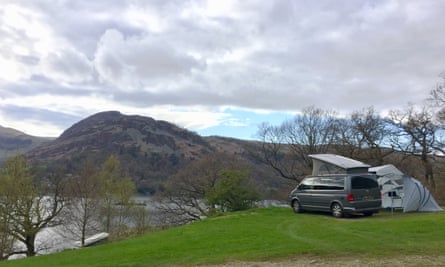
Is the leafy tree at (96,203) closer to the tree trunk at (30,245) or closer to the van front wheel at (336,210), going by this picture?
the tree trunk at (30,245)

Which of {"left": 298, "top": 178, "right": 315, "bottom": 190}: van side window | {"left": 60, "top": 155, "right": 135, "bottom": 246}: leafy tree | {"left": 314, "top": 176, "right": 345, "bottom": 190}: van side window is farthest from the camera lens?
{"left": 60, "top": 155, "right": 135, "bottom": 246}: leafy tree

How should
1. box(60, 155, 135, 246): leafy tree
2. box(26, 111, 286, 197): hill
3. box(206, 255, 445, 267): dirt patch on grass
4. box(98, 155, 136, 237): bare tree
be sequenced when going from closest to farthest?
box(206, 255, 445, 267): dirt patch on grass
box(60, 155, 135, 246): leafy tree
box(98, 155, 136, 237): bare tree
box(26, 111, 286, 197): hill

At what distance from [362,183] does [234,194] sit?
15138mm

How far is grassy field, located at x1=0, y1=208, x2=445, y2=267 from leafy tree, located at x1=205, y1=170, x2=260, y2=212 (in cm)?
1386

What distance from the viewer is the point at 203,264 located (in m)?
10.2

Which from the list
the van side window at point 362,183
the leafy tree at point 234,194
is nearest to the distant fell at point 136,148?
the leafy tree at point 234,194

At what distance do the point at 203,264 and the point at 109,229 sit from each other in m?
33.2

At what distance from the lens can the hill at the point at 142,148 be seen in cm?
6771

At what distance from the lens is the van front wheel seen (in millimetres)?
18172

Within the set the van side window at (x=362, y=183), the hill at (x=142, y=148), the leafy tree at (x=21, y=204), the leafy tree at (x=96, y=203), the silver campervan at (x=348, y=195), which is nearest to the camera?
the silver campervan at (x=348, y=195)

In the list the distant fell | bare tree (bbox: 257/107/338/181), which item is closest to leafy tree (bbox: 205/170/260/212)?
bare tree (bbox: 257/107/338/181)

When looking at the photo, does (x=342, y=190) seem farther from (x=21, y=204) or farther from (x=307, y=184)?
(x=21, y=204)

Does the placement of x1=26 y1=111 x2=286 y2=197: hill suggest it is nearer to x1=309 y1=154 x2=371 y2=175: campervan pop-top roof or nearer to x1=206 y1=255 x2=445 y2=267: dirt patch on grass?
x1=309 y1=154 x2=371 y2=175: campervan pop-top roof

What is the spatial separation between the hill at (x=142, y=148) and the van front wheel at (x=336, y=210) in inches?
1006
